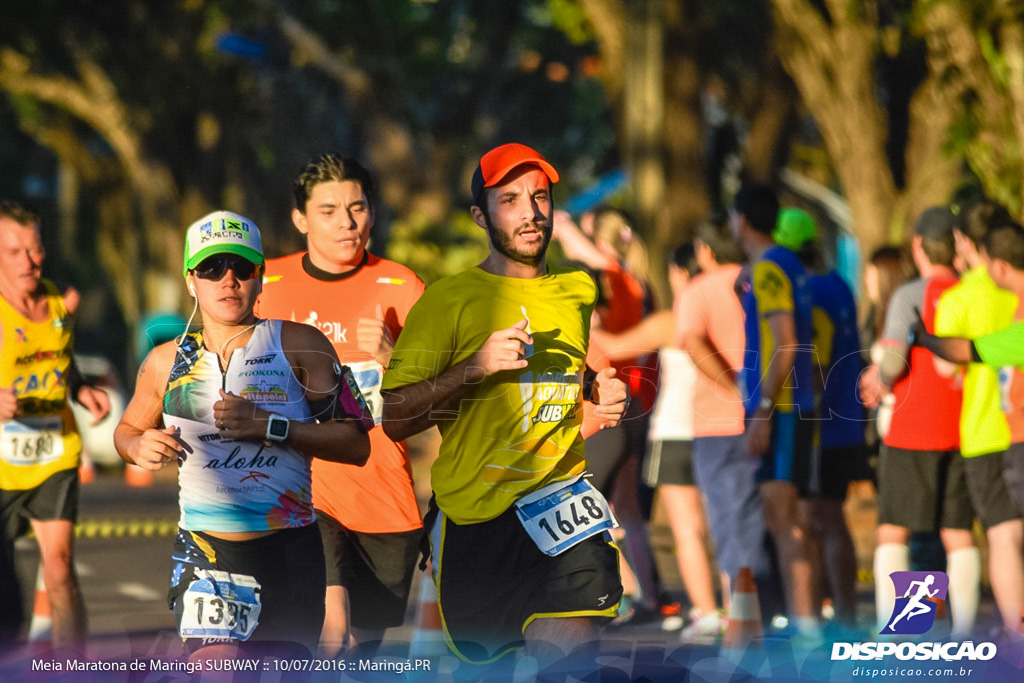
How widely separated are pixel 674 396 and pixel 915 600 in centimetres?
239

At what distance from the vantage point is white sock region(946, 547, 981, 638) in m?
7.43

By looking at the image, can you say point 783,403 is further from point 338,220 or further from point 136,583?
point 136,583

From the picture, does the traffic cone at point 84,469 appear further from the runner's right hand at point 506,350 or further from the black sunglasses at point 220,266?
the runner's right hand at point 506,350

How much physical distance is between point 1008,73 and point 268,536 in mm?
6044

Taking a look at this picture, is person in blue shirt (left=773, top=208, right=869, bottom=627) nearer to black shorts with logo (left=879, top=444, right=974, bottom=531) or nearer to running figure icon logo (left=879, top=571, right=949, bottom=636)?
black shorts with logo (left=879, top=444, right=974, bottom=531)

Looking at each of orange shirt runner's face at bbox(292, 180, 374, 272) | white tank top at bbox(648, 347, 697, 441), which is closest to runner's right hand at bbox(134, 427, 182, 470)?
orange shirt runner's face at bbox(292, 180, 374, 272)

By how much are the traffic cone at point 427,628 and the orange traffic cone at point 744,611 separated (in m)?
1.53

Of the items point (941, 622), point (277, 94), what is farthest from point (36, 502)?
point (277, 94)

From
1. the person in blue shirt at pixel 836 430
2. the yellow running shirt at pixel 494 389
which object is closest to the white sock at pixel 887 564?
the person in blue shirt at pixel 836 430

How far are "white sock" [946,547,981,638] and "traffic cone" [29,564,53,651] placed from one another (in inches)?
157

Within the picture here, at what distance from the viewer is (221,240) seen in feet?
16.7

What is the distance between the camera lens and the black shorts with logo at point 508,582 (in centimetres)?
494

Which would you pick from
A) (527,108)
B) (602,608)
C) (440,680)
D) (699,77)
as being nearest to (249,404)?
(602,608)

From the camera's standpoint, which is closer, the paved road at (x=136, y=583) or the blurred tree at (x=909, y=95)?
the paved road at (x=136, y=583)
